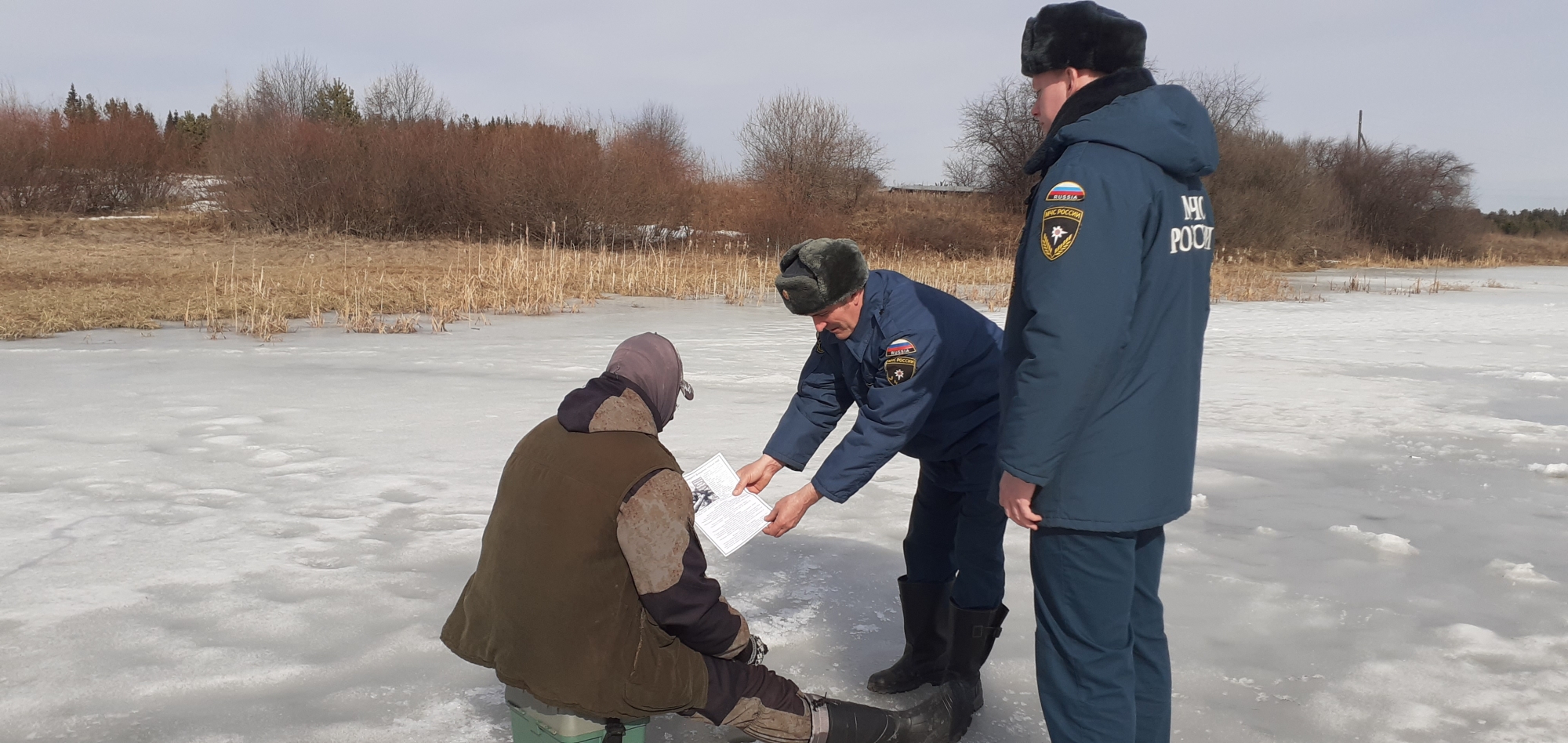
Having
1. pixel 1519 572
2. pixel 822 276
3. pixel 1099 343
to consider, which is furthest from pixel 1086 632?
pixel 1519 572

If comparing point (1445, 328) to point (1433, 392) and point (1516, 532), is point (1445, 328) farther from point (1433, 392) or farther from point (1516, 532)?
point (1516, 532)

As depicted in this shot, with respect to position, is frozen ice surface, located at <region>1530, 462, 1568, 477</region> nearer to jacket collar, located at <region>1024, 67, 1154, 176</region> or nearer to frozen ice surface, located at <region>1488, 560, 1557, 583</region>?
frozen ice surface, located at <region>1488, 560, 1557, 583</region>

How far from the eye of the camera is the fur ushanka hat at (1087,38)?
2072 millimetres

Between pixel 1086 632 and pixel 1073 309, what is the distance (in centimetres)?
68

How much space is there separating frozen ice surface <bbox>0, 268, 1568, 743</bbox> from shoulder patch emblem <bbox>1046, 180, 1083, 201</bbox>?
65.4 inches

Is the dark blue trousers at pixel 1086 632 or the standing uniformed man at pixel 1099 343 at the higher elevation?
the standing uniformed man at pixel 1099 343

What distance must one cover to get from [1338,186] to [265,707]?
4868 centimetres

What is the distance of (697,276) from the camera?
18656 millimetres

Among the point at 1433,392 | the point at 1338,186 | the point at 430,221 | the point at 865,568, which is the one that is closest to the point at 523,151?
the point at 430,221

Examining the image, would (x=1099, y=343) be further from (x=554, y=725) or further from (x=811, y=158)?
(x=811, y=158)

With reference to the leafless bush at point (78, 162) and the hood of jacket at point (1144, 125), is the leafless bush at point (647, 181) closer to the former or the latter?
the leafless bush at point (78, 162)

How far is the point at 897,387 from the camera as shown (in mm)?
2793

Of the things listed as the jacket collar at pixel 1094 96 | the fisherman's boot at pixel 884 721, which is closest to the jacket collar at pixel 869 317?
the jacket collar at pixel 1094 96

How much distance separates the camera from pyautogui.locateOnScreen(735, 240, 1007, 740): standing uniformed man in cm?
281
